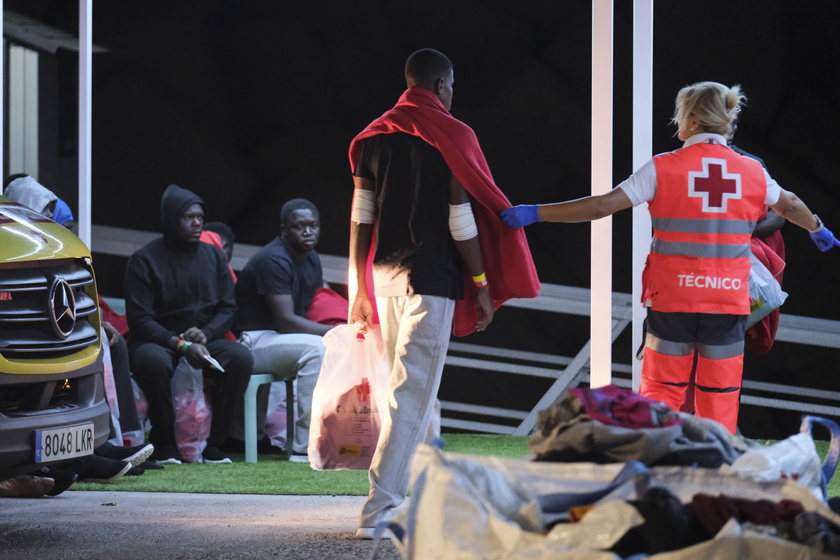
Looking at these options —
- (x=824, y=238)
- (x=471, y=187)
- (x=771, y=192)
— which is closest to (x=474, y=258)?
(x=471, y=187)

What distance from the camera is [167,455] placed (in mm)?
6234

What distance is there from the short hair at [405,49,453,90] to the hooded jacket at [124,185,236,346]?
3037 mm

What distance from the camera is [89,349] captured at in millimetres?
3908

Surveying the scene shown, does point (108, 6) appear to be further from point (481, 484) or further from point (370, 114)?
point (481, 484)

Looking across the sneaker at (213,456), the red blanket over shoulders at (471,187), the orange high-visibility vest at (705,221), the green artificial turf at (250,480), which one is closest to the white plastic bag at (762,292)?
the orange high-visibility vest at (705,221)

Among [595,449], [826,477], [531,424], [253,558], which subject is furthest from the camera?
[531,424]

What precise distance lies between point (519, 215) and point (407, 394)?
731 mm

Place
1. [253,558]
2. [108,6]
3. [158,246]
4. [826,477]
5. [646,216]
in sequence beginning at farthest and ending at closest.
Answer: [108,6]
[158,246]
[646,216]
[253,558]
[826,477]

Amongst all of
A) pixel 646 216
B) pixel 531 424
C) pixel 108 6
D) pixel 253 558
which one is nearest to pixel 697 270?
pixel 646 216

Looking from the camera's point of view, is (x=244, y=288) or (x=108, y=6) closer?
(x=244, y=288)

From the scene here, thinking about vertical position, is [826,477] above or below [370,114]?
below

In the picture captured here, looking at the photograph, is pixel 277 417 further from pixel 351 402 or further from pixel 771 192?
pixel 771 192

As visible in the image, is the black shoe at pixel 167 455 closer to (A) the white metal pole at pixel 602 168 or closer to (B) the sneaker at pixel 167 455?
(B) the sneaker at pixel 167 455

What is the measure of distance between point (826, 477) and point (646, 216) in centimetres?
247
